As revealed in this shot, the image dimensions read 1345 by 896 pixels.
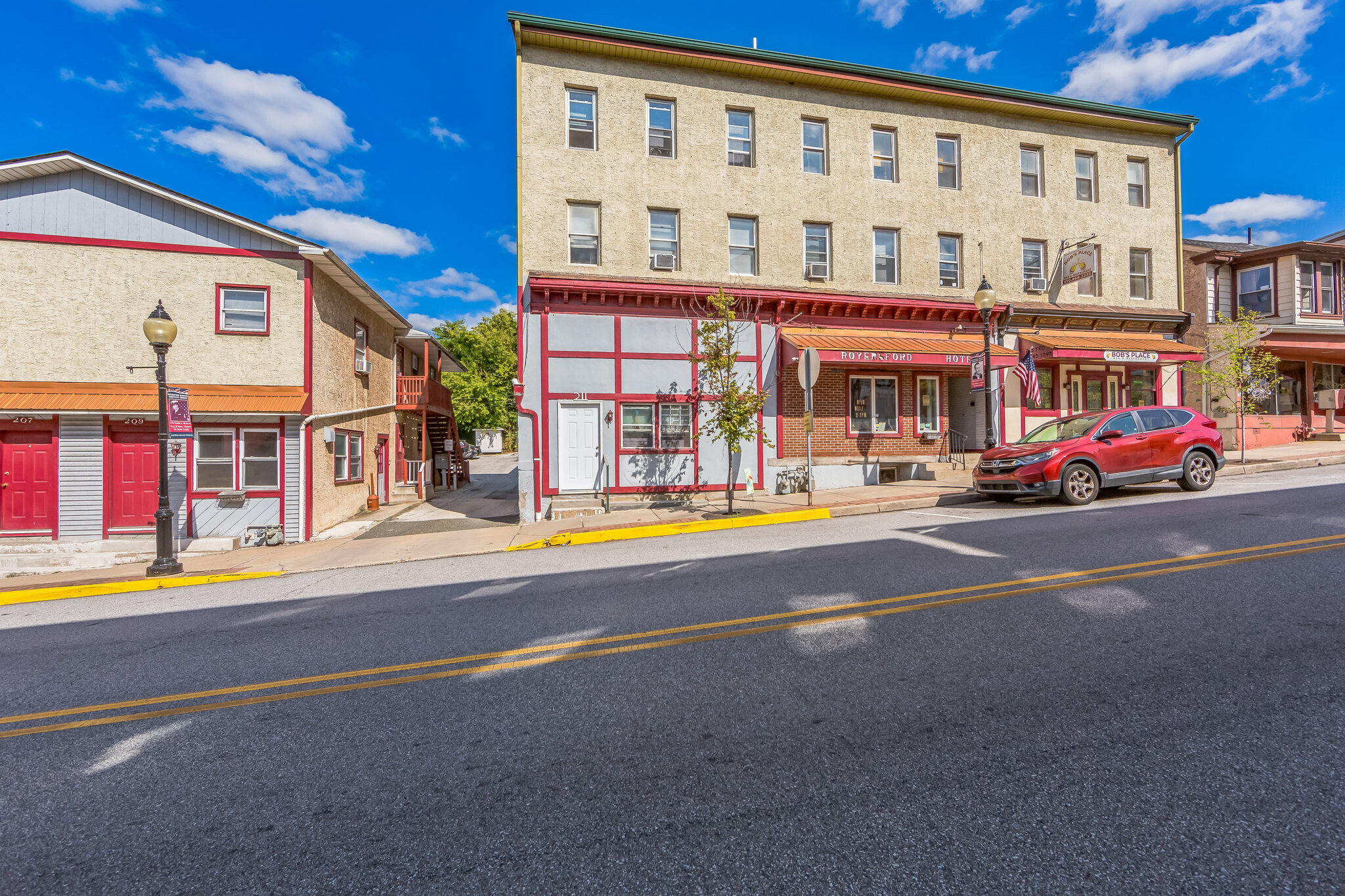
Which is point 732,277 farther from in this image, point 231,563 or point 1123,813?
point 1123,813

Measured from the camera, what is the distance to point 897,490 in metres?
13.9

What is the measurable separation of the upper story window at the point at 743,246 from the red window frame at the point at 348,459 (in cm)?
1164

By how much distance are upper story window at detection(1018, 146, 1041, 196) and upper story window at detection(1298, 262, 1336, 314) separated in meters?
11.0

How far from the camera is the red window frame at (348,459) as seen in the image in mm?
15613

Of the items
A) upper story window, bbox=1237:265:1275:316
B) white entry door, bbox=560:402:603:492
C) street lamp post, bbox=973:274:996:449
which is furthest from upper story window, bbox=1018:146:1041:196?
white entry door, bbox=560:402:603:492

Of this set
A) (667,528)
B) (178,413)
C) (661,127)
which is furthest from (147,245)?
(667,528)

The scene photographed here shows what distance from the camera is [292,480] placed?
13.5 metres

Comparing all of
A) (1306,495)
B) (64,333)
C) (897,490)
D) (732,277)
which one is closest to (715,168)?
(732,277)

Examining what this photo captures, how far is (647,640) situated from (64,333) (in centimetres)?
1584

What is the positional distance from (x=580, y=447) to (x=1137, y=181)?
19.9 meters

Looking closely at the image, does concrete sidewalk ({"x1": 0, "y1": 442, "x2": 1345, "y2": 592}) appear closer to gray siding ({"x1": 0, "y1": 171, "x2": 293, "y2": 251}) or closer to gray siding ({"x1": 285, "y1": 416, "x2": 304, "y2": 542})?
gray siding ({"x1": 285, "y1": 416, "x2": 304, "y2": 542})

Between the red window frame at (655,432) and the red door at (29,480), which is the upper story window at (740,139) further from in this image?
the red door at (29,480)

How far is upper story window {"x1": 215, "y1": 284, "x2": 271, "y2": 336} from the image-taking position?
13492 millimetres

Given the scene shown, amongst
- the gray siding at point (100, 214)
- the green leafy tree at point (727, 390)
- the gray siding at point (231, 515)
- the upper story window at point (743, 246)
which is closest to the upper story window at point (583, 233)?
the upper story window at point (743, 246)
